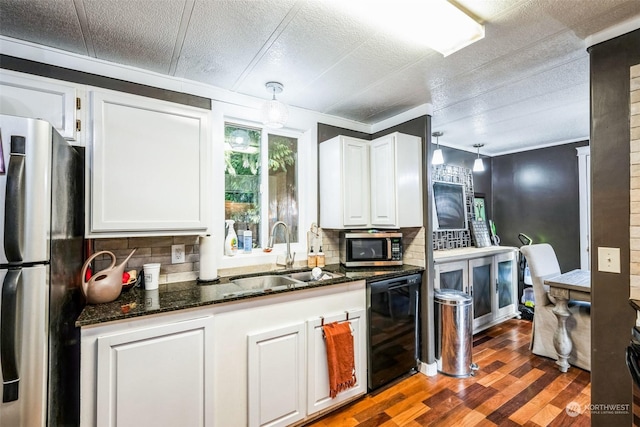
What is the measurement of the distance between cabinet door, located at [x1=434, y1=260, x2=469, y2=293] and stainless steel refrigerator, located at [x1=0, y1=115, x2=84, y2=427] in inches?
114

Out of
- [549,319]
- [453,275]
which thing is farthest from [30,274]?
[549,319]

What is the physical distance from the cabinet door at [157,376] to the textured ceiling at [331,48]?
5.20ft

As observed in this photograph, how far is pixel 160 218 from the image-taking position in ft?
5.91

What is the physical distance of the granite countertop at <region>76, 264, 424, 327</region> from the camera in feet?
4.76

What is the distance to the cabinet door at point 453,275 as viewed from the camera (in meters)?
3.06

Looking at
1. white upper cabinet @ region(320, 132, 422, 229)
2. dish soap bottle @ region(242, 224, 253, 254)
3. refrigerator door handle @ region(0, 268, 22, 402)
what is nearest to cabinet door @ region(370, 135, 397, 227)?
white upper cabinet @ region(320, 132, 422, 229)

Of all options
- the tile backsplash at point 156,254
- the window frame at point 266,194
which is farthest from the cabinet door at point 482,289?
the tile backsplash at point 156,254

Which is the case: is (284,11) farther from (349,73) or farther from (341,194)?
(341,194)

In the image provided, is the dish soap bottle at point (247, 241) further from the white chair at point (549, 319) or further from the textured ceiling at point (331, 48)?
the white chair at point (549, 319)

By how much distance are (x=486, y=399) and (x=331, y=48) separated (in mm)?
2689

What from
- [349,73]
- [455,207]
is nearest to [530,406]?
[455,207]

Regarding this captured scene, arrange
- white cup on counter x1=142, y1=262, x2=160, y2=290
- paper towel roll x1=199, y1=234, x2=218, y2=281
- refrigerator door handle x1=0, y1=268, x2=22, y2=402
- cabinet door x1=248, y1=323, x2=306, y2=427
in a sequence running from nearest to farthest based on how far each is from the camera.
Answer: refrigerator door handle x1=0, y1=268, x2=22, y2=402, cabinet door x1=248, y1=323, x2=306, y2=427, white cup on counter x1=142, y1=262, x2=160, y2=290, paper towel roll x1=199, y1=234, x2=218, y2=281

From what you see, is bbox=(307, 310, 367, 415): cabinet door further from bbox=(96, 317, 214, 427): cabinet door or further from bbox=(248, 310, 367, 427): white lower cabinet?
bbox=(96, 317, 214, 427): cabinet door

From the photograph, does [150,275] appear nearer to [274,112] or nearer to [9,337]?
[9,337]
